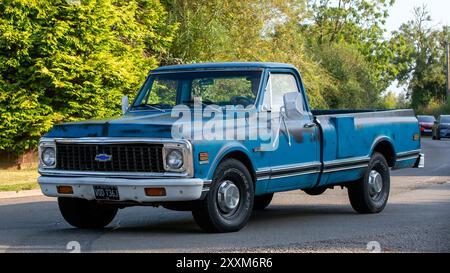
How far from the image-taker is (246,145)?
9.92 metres

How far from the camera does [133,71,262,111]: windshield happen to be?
1076 cm

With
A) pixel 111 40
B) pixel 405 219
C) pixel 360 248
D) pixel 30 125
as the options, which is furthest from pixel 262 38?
pixel 360 248

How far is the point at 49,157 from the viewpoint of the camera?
33.3ft

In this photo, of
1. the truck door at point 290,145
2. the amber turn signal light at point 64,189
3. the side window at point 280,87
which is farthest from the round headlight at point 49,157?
the side window at point 280,87

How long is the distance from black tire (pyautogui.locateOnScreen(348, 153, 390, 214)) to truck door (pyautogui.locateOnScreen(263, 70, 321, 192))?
1205 mm

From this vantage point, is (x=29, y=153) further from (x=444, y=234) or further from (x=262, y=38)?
(x=444, y=234)

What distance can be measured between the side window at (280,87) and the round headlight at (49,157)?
2.69 meters

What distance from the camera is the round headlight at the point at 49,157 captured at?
397 inches

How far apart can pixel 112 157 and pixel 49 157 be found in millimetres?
960

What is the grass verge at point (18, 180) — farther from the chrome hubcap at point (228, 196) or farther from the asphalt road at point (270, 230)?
the chrome hubcap at point (228, 196)

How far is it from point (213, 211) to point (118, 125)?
4.60 feet

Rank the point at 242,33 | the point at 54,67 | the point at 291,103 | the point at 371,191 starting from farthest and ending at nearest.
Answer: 1. the point at 242,33
2. the point at 54,67
3. the point at 371,191
4. the point at 291,103

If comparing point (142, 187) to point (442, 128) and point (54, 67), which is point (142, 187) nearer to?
point (54, 67)

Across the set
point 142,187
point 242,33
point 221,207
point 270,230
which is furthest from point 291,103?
point 242,33
